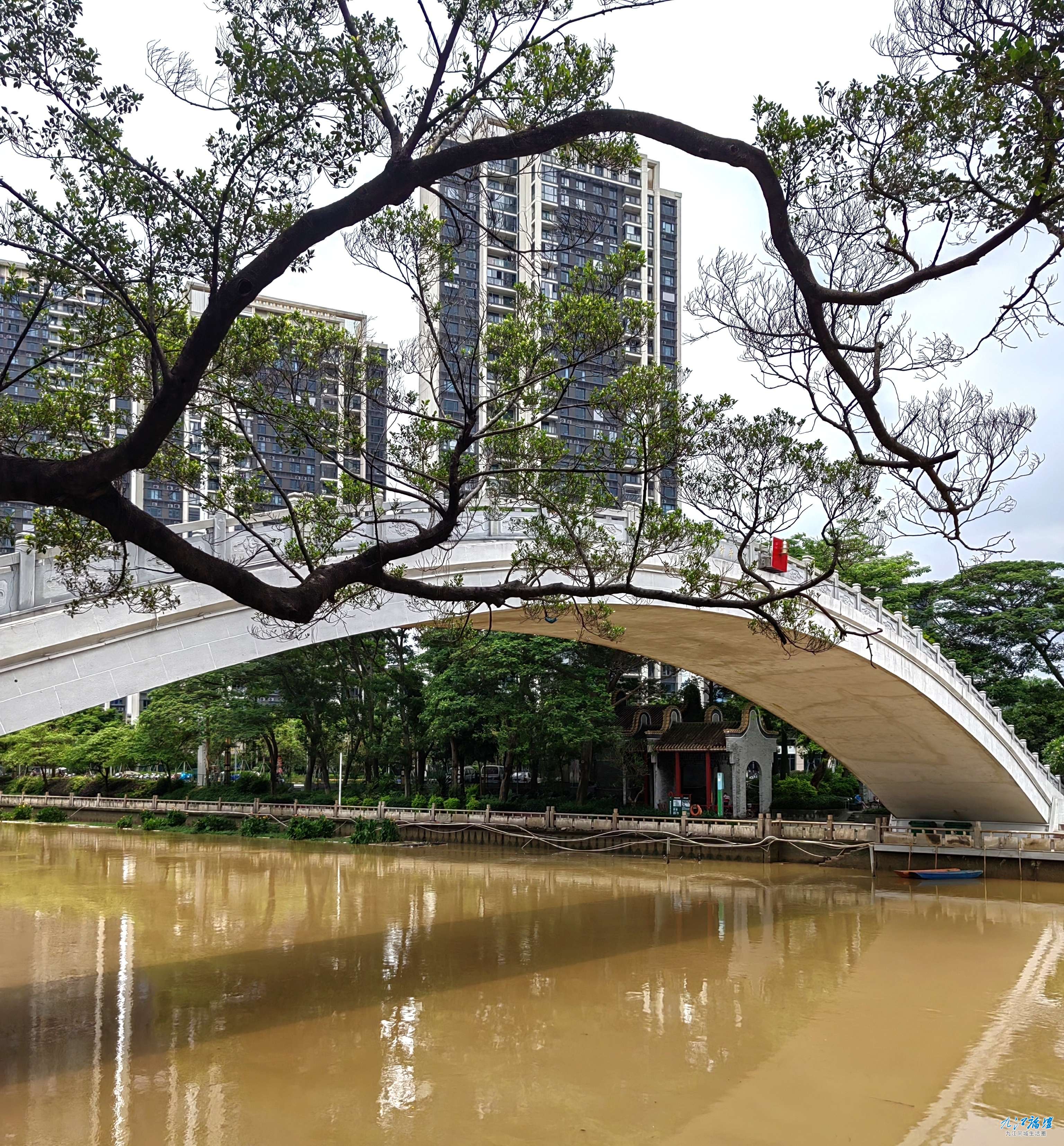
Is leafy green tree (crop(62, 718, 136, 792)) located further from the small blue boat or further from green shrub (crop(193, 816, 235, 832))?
the small blue boat

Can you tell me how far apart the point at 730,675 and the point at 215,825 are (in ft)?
52.7

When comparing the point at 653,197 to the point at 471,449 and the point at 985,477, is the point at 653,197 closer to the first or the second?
the point at 471,449

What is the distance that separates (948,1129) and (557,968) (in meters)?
4.84

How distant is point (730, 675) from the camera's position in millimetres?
20234

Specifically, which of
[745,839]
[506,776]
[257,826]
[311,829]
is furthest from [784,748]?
[257,826]

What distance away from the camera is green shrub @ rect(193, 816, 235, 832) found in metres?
28.1

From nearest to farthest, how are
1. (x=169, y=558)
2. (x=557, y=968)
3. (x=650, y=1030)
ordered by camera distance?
1. (x=169, y=558)
2. (x=650, y=1030)
3. (x=557, y=968)

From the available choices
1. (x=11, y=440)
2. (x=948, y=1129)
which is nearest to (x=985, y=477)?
(x=948, y=1129)

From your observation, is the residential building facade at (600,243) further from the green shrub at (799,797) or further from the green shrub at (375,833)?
the green shrub at (375,833)

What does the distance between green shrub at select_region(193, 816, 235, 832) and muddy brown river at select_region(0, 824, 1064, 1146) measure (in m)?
12.3

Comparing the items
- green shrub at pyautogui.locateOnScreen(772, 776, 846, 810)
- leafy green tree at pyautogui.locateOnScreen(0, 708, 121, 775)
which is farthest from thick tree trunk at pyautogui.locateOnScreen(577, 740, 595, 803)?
leafy green tree at pyautogui.locateOnScreen(0, 708, 121, 775)

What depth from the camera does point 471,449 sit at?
1210cm

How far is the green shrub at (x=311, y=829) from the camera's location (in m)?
25.1

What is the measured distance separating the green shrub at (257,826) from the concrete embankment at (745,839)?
56 centimetres
